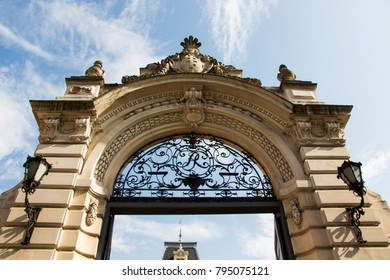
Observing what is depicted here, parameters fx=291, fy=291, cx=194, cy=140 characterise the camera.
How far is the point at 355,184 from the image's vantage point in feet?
19.4

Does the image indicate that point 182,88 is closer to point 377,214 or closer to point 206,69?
point 206,69

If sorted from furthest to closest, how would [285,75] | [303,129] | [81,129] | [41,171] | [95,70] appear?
[285,75]
[95,70]
[303,129]
[81,129]
[41,171]

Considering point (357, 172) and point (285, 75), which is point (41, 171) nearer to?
point (357, 172)

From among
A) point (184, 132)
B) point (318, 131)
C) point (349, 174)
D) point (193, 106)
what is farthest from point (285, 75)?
point (349, 174)

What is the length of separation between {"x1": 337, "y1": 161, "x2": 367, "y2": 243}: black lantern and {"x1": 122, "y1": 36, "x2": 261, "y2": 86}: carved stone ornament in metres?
4.67

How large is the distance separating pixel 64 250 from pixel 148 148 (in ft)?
13.0

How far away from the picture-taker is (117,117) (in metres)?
8.80

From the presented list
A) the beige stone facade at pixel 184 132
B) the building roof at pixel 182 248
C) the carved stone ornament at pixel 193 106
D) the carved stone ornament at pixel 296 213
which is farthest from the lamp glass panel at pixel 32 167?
the building roof at pixel 182 248

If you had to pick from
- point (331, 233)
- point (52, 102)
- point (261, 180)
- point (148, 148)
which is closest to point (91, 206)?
point (148, 148)

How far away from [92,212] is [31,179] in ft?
5.26

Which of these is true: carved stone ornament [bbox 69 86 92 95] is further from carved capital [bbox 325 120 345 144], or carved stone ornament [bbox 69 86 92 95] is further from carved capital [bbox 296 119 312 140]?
carved capital [bbox 325 120 345 144]

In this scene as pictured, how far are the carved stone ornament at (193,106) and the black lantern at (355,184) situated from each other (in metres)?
4.55

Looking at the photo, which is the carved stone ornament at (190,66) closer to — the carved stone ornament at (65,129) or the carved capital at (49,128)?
the carved stone ornament at (65,129)

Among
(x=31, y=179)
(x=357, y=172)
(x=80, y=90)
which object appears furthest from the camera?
(x=80, y=90)
